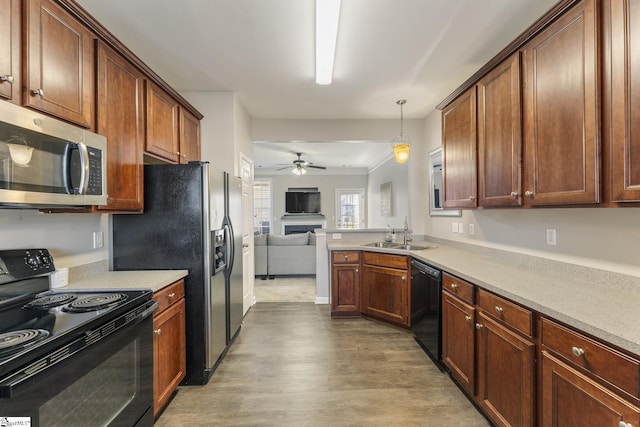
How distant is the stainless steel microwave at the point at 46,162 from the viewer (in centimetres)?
124

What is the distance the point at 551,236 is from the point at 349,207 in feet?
25.1

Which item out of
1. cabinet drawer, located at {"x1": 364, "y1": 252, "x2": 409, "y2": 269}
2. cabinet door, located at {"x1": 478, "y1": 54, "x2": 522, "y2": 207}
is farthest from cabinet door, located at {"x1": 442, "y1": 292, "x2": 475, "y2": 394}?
cabinet drawer, located at {"x1": 364, "y1": 252, "x2": 409, "y2": 269}

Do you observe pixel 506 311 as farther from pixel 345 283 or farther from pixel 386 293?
pixel 345 283

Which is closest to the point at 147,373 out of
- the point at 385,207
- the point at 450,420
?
the point at 450,420

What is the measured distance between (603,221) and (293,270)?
476cm

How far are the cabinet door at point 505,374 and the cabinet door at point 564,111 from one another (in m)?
0.76

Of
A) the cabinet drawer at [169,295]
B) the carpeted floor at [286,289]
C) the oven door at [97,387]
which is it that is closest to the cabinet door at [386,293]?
the carpeted floor at [286,289]

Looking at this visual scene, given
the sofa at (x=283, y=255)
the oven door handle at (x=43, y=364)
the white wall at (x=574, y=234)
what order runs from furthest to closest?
the sofa at (x=283, y=255) < the white wall at (x=574, y=234) < the oven door handle at (x=43, y=364)

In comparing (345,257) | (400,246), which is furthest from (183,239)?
(400,246)

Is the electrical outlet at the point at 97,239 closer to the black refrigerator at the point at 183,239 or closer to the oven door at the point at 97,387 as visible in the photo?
the black refrigerator at the point at 183,239

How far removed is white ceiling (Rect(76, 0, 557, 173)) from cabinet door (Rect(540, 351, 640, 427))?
82.7 inches

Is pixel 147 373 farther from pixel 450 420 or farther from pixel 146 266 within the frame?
pixel 450 420

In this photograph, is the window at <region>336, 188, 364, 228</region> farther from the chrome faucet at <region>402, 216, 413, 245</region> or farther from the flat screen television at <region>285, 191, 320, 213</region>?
the chrome faucet at <region>402, 216, 413, 245</region>

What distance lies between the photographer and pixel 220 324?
2.66 metres
